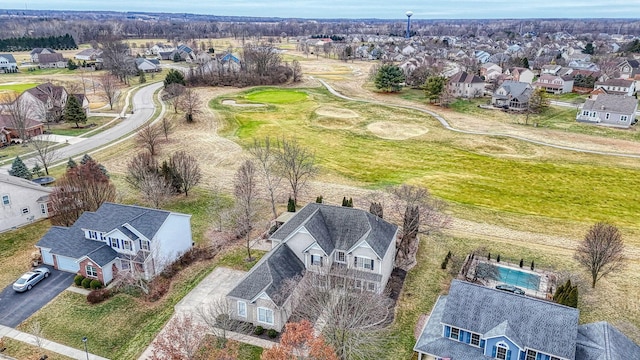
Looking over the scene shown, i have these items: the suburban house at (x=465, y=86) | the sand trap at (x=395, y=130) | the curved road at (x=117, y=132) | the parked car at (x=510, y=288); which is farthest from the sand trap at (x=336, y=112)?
the parked car at (x=510, y=288)

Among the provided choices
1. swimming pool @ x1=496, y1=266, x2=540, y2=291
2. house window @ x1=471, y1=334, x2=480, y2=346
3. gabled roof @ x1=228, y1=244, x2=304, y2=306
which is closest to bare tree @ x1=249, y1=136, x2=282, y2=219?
gabled roof @ x1=228, y1=244, x2=304, y2=306

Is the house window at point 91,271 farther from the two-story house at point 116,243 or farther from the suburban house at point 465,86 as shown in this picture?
the suburban house at point 465,86

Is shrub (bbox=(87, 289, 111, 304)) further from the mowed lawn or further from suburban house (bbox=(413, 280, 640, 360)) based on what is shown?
the mowed lawn

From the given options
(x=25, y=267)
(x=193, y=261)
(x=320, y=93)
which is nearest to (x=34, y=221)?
(x=25, y=267)

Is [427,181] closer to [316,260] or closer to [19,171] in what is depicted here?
[316,260]

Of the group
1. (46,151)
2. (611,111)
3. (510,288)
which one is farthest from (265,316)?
(611,111)

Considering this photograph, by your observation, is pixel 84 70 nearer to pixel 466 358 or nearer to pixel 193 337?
pixel 193 337

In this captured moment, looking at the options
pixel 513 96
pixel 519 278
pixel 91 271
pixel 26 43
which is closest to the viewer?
pixel 91 271
